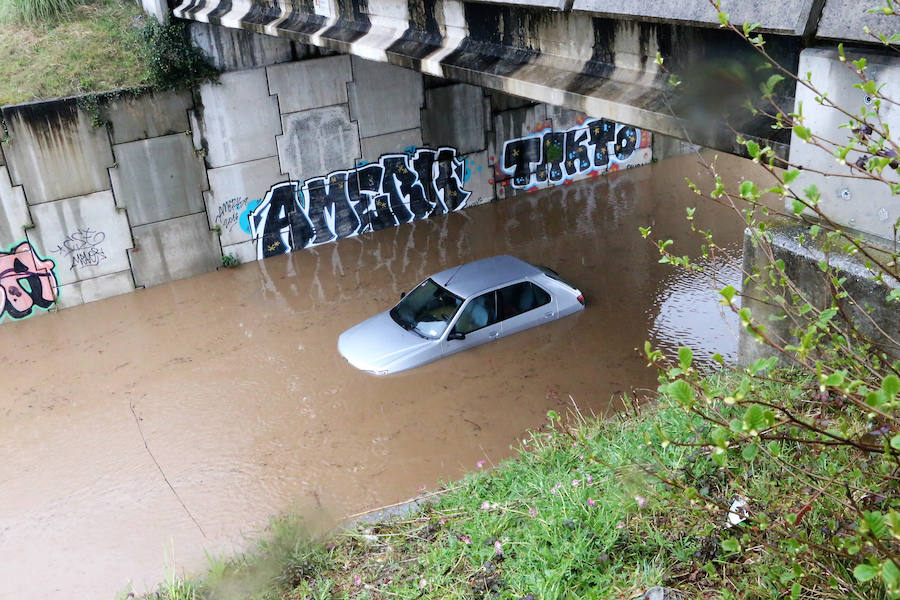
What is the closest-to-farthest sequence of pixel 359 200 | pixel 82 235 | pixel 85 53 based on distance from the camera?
pixel 82 235
pixel 85 53
pixel 359 200

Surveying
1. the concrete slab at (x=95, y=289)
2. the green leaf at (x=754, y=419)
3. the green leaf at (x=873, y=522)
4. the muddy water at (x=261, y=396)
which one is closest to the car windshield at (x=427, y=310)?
the muddy water at (x=261, y=396)

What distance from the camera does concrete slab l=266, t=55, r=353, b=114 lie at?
1482 cm

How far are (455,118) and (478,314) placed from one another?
23.2 ft

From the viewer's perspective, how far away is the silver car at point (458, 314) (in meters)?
11.0

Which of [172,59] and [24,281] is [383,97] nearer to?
[172,59]

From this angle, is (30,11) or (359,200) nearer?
(30,11)

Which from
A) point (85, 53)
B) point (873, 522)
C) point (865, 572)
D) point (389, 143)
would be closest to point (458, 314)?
point (389, 143)

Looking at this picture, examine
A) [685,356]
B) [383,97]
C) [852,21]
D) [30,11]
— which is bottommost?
[383,97]

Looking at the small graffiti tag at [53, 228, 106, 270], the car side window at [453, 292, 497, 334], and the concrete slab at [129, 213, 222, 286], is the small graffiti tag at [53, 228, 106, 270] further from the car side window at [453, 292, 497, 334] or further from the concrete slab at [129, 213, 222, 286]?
the car side window at [453, 292, 497, 334]

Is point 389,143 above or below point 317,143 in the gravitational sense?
below

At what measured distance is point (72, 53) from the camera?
46.3 feet

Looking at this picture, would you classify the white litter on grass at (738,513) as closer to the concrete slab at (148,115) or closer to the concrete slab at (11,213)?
the concrete slab at (148,115)

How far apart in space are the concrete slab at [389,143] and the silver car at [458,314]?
5.05 m

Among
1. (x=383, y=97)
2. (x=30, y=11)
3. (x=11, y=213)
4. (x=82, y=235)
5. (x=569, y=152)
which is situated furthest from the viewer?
(x=569, y=152)
